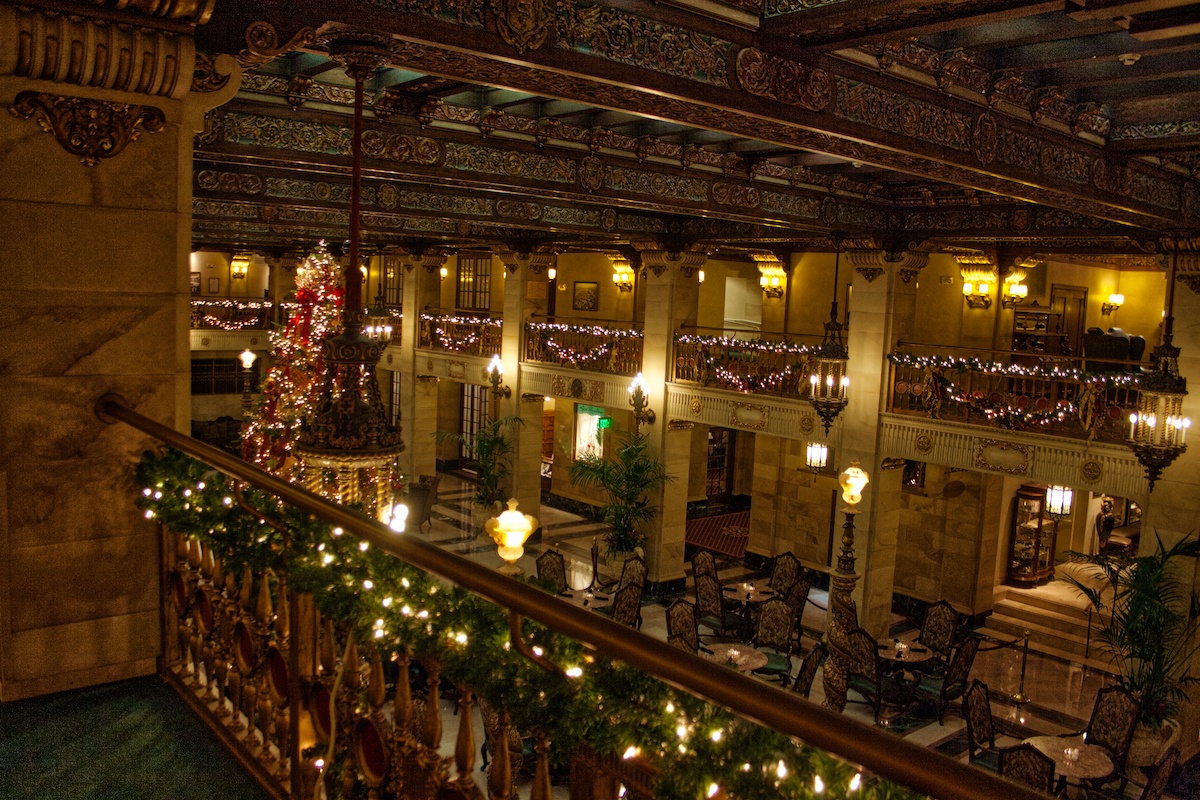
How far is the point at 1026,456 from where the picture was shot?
1162 cm

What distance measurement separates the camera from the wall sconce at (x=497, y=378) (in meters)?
18.9

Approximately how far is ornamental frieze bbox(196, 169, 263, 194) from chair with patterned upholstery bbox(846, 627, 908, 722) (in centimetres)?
928

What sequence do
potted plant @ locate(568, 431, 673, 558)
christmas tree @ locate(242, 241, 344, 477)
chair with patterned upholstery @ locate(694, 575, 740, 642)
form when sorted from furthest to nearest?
potted plant @ locate(568, 431, 673, 558) < chair with patterned upholstery @ locate(694, 575, 740, 642) < christmas tree @ locate(242, 241, 344, 477)

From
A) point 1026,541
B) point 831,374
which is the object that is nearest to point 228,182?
point 831,374

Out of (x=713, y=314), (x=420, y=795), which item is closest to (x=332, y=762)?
(x=420, y=795)

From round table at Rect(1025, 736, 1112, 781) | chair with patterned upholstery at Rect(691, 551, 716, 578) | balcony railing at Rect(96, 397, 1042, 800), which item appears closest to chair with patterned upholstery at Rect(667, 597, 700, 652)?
chair with patterned upholstery at Rect(691, 551, 716, 578)

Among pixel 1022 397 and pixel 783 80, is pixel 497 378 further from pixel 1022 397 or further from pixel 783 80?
pixel 783 80

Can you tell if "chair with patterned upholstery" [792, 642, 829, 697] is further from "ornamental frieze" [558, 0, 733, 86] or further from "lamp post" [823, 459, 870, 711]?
"ornamental frieze" [558, 0, 733, 86]

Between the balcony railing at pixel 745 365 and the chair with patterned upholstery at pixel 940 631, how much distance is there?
357 cm

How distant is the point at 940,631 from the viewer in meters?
12.5

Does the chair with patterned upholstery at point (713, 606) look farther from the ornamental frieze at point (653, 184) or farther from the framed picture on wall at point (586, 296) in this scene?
the framed picture on wall at point (586, 296)

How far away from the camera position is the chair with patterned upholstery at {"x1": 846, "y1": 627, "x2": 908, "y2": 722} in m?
11.1


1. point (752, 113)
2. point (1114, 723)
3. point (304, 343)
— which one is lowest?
point (1114, 723)

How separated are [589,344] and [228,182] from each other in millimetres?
7559
